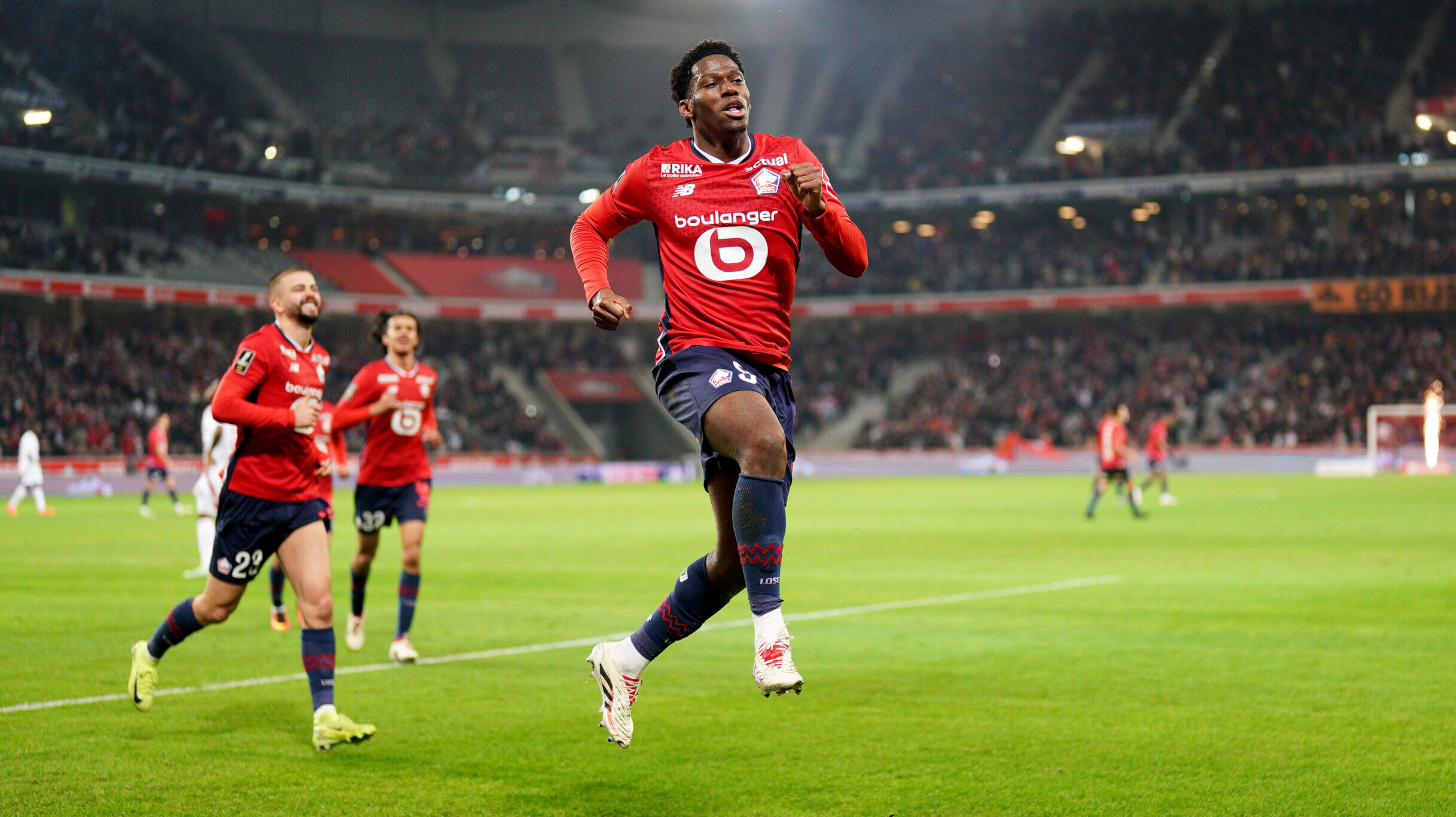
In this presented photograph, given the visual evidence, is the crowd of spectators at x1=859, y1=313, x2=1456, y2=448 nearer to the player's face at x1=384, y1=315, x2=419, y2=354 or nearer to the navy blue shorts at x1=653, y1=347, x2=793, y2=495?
the player's face at x1=384, y1=315, x2=419, y2=354

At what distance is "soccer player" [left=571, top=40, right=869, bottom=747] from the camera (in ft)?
17.5

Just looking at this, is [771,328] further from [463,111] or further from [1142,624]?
Answer: [463,111]

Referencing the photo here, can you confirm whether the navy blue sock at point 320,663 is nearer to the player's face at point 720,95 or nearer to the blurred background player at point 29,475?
the player's face at point 720,95

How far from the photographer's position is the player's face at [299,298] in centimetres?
746

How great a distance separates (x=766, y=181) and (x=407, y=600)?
596cm

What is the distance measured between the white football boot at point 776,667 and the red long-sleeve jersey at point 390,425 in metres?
6.69

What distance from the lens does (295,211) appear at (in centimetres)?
5997

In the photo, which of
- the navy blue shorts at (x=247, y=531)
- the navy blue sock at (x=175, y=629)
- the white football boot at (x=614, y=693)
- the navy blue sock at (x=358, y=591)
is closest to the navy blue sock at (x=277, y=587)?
the navy blue sock at (x=358, y=591)

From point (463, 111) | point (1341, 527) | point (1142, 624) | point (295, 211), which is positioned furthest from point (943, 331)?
point (1142, 624)

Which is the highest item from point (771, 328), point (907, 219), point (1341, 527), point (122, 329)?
point (907, 219)

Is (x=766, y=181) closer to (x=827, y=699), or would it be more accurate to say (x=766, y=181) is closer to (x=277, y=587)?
(x=827, y=699)

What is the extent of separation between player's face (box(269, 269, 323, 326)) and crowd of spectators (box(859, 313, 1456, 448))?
1880 inches

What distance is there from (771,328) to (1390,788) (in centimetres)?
325

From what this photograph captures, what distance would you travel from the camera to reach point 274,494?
7488 millimetres
